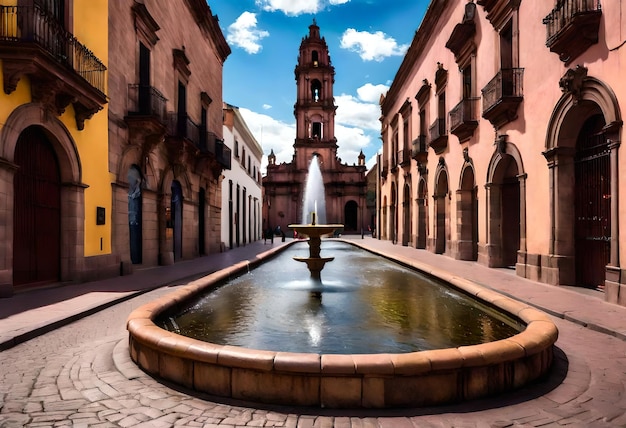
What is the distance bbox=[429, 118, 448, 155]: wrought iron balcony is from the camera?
1794 centimetres

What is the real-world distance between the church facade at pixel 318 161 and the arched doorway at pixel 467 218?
32797mm

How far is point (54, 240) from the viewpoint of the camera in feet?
31.1

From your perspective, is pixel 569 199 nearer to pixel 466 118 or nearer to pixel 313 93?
pixel 466 118

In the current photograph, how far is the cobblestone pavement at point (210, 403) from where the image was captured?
295cm

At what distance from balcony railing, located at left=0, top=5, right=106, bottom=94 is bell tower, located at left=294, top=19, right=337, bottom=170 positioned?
132 ft

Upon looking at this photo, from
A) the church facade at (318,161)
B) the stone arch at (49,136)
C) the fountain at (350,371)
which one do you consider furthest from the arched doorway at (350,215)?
the fountain at (350,371)

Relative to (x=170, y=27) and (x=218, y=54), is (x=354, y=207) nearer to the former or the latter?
(x=218, y=54)

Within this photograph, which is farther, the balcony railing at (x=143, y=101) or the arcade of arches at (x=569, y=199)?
the balcony railing at (x=143, y=101)

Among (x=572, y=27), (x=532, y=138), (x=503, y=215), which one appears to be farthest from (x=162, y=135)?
(x=503, y=215)

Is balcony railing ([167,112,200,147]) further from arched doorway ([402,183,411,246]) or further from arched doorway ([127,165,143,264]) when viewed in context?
arched doorway ([402,183,411,246])

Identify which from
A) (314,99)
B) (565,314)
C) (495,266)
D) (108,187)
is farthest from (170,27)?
(314,99)

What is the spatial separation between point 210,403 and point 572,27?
377 inches

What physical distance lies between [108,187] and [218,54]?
15627 millimetres

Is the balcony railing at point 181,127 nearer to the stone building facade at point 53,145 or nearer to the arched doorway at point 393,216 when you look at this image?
the stone building facade at point 53,145
